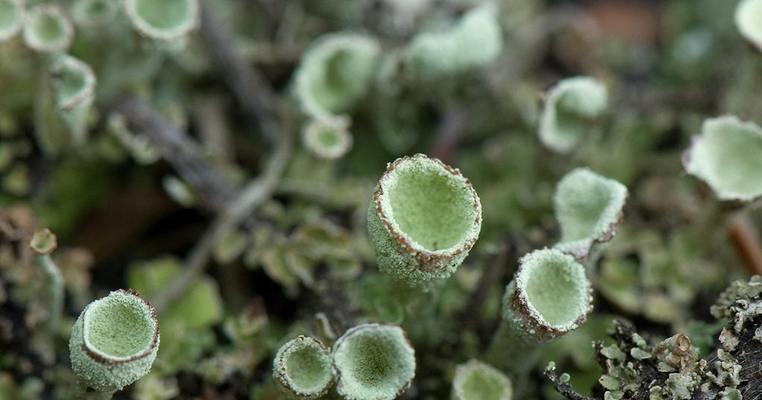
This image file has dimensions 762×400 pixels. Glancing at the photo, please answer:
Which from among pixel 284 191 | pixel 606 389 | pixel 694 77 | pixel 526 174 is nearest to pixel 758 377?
pixel 606 389

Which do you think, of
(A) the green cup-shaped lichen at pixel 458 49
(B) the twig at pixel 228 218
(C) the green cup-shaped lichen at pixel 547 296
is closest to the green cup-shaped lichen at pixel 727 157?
(C) the green cup-shaped lichen at pixel 547 296

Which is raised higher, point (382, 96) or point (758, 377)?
point (758, 377)

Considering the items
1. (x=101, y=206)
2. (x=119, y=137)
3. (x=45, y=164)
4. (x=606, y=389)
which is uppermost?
(x=606, y=389)

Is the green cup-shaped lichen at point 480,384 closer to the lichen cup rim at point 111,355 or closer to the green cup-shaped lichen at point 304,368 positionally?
the green cup-shaped lichen at point 304,368

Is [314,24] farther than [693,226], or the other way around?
[314,24]

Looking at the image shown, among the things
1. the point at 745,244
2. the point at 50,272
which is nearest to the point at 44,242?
the point at 50,272

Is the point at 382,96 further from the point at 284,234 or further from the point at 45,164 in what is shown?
the point at 45,164

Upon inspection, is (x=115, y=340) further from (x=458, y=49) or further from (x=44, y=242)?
(x=458, y=49)
